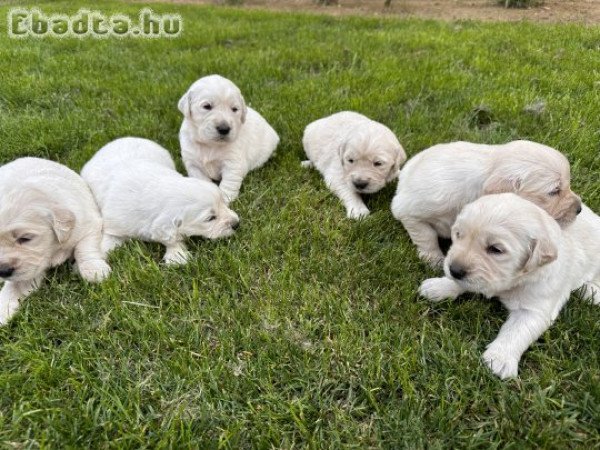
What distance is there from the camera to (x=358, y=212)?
174 inches

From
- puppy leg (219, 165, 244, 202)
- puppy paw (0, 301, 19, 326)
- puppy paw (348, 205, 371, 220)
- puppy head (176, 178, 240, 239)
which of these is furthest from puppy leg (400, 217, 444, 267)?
puppy paw (0, 301, 19, 326)

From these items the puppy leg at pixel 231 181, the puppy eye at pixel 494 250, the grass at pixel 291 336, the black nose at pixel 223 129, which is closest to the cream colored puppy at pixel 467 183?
the grass at pixel 291 336

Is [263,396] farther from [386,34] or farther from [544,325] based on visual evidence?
[386,34]

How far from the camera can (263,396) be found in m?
2.73

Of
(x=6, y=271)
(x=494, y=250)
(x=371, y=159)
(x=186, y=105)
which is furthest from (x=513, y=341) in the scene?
(x=186, y=105)

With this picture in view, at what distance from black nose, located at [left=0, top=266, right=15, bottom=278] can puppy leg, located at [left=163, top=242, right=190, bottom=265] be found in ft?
3.53

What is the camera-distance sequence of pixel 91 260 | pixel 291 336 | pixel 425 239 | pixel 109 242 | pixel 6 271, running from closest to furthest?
pixel 291 336
pixel 6 271
pixel 91 260
pixel 425 239
pixel 109 242

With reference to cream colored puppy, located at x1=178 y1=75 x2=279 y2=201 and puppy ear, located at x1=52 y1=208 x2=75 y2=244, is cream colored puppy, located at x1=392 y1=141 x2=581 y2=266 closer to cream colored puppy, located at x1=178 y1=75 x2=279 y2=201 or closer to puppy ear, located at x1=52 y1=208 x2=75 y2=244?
cream colored puppy, located at x1=178 y1=75 x2=279 y2=201

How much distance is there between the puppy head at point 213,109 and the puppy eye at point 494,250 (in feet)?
9.67

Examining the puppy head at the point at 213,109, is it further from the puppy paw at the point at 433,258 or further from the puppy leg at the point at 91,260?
the puppy paw at the point at 433,258

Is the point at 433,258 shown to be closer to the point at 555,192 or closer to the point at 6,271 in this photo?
the point at 555,192

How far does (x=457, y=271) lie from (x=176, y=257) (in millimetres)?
2175

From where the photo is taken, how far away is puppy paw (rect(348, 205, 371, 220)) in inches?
171

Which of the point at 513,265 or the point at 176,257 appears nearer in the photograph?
the point at 513,265
